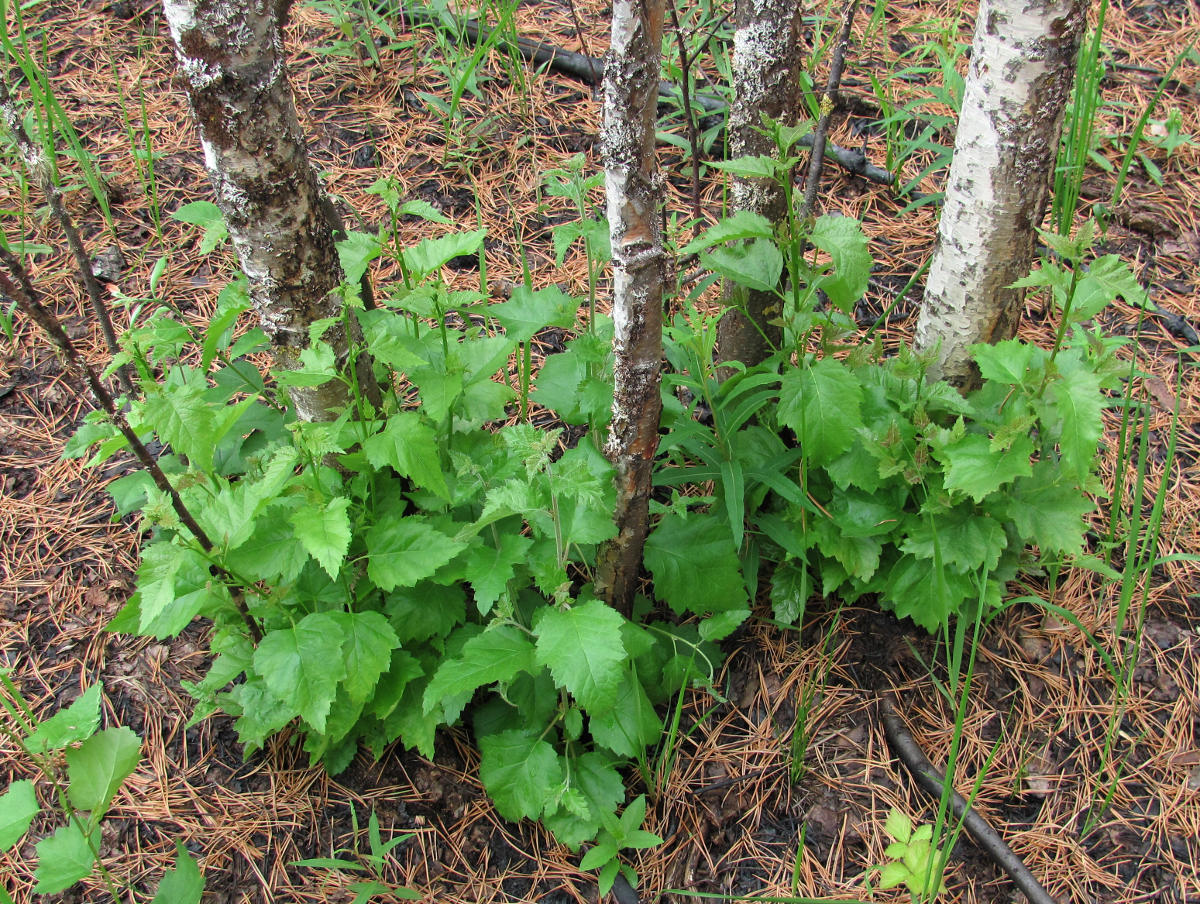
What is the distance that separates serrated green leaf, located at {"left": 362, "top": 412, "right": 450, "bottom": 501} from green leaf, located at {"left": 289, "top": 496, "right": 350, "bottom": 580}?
146 millimetres

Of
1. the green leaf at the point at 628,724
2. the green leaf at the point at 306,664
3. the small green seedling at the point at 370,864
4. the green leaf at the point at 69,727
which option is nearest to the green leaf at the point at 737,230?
the green leaf at the point at 628,724

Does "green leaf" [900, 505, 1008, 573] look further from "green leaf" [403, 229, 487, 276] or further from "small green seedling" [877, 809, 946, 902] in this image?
"green leaf" [403, 229, 487, 276]

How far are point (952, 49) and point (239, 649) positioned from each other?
3660mm

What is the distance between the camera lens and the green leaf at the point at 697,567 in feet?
7.16

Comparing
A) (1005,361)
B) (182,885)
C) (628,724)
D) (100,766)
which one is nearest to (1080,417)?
(1005,361)

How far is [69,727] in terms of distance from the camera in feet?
6.26

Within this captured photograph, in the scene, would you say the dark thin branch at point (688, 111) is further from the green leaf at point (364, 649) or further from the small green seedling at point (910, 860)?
the small green seedling at point (910, 860)

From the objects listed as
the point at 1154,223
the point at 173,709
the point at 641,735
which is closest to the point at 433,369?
the point at 641,735

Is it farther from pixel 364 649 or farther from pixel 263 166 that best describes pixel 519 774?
pixel 263 166

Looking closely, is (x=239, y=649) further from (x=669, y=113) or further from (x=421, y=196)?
(x=669, y=113)

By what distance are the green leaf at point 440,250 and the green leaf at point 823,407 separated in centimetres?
87

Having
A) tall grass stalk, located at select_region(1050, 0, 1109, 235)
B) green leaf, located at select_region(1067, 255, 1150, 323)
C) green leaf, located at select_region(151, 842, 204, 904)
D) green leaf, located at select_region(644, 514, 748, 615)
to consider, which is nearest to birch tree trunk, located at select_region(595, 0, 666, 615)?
green leaf, located at select_region(644, 514, 748, 615)

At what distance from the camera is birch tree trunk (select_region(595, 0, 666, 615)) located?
5.30 ft

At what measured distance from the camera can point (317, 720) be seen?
1835mm
